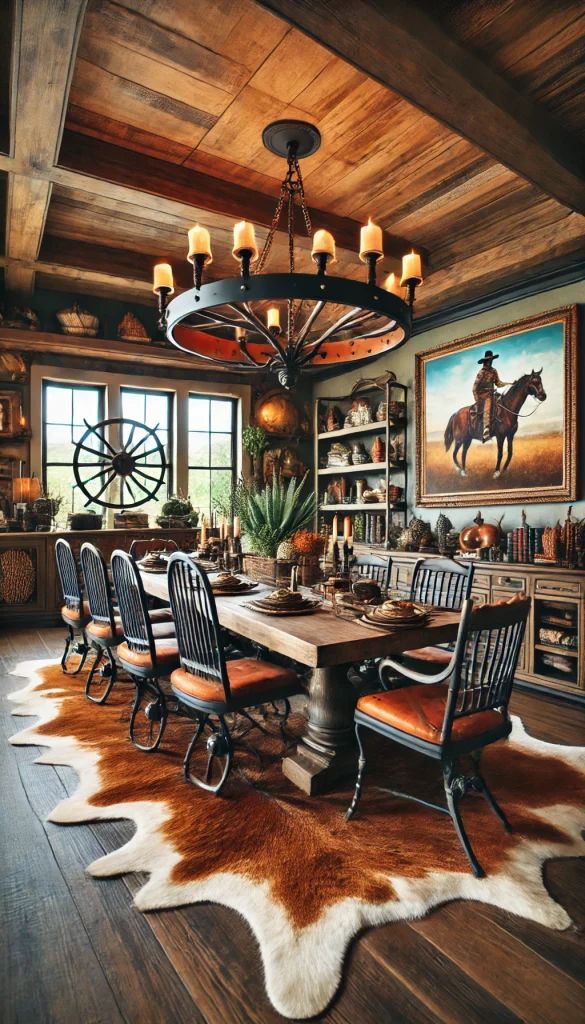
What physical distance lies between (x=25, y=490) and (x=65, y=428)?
92 centimetres

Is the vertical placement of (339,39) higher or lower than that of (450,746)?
higher

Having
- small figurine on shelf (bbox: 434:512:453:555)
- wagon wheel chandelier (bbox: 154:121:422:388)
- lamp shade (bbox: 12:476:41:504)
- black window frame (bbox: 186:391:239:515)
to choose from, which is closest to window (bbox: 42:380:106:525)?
lamp shade (bbox: 12:476:41:504)

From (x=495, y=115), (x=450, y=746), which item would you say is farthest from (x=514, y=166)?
(x=450, y=746)

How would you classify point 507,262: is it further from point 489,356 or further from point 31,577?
point 31,577

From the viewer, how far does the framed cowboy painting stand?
441 centimetres

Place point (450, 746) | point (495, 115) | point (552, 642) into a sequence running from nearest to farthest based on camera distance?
point (450, 746) → point (495, 115) → point (552, 642)

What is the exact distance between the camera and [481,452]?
16.7 feet

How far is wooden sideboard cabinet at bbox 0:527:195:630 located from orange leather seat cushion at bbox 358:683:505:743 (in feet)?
13.9

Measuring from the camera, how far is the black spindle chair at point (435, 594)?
10.2ft

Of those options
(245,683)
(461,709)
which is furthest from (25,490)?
(461,709)

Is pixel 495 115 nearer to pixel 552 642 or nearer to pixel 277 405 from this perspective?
pixel 552 642

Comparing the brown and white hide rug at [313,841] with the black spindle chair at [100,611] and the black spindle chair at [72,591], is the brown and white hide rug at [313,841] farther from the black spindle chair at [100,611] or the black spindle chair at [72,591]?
the black spindle chair at [72,591]

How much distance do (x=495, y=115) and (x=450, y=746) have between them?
2774mm

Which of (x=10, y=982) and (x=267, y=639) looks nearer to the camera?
(x=10, y=982)
